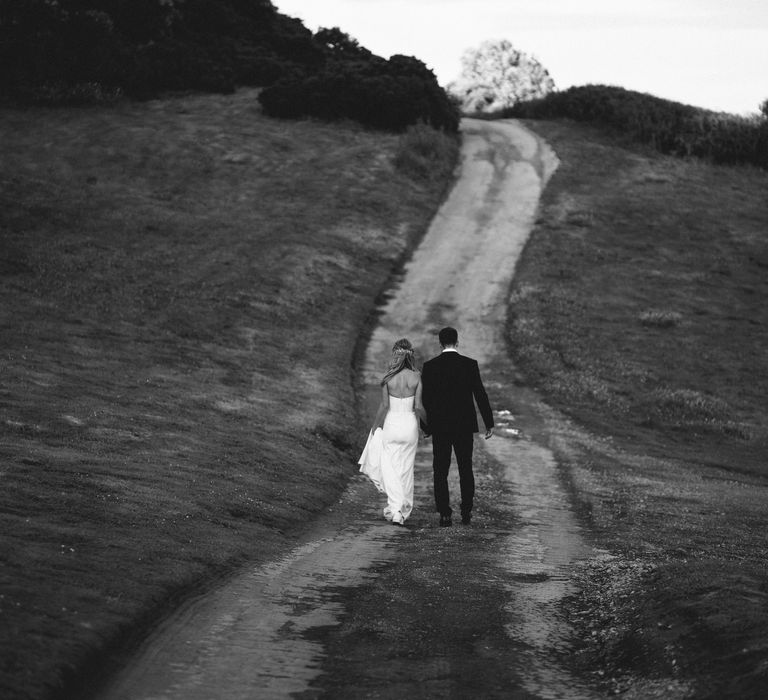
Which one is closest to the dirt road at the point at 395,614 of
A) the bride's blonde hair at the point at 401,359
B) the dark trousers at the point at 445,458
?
the dark trousers at the point at 445,458

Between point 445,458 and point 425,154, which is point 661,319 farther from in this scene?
point 445,458

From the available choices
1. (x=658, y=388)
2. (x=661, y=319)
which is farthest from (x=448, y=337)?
(x=661, y=319)

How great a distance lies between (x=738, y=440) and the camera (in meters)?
24.9

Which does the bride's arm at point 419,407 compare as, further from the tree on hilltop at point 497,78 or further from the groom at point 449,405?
the tree on hilltop at point 497,78

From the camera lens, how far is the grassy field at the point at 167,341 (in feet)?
30.8

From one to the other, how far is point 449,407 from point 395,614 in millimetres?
4594

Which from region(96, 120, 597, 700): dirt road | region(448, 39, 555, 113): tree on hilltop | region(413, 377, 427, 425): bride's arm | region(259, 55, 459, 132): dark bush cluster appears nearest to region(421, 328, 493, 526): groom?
region(413, 377, 427, 425): bride's arm

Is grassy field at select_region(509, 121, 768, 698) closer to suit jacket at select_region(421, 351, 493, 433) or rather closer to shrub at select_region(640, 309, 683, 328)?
shrub at select_region(640, 309, 683, 328)

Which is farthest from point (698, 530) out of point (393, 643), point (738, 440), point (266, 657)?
point (738, 440)

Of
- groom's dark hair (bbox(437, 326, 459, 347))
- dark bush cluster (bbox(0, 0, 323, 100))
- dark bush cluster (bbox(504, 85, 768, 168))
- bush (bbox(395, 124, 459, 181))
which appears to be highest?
dark bush cluster (bbox(0, 0, 323, 100))

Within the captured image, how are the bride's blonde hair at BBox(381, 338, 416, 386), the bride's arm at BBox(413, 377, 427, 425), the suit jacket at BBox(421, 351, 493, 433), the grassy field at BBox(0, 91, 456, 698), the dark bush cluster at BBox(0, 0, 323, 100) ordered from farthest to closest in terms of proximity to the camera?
the dark bush cluster at BBox(0, 0, 323, 100) → the bride's arm at BBox(413, 377, 427, 425) → the bride's blonde hair at BBox(381, 338, 416, 386) → the suit jacket at BBox(421, 351, 493, 433) → the grassy field at BBox(0, 91, 456, 698)

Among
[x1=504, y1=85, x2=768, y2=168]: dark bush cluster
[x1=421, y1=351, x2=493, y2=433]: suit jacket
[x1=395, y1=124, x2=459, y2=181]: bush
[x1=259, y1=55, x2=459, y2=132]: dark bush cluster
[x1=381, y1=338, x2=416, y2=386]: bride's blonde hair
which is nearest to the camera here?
[x1=421, y1=351, x2=493, y2=433]: suit jacket

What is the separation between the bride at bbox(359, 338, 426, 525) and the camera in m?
13.1

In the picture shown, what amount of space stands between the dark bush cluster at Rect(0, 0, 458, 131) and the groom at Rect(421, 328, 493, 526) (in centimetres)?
4335
